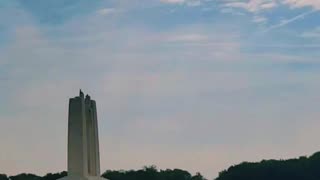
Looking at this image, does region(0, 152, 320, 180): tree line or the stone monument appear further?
region(0, 152, 320, 180): tree line

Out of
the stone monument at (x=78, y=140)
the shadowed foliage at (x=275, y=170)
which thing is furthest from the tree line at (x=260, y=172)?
the stone monument at (x=78, y=140)

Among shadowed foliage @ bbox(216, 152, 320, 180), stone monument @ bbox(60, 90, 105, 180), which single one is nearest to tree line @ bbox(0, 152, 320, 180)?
shadowed foliage @ bbox(216, 152, 320, 180)

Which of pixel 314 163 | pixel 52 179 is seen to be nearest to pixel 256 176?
pixel 314 163

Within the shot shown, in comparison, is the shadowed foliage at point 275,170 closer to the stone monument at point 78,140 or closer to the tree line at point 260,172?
the tree line at point 260,172

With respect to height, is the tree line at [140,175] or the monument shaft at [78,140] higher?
the tree line at [140,175]

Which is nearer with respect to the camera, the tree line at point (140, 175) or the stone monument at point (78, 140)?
the stone monument at point (78, 140)

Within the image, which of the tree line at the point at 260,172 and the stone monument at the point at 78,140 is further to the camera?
the tree line at the point at 260,172

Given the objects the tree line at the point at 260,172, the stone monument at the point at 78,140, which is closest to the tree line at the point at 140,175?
the tree line at the point at 260,172

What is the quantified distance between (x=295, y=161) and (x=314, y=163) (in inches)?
74.2

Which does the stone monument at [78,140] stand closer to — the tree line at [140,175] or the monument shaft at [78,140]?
the monument shaft at [78,140]

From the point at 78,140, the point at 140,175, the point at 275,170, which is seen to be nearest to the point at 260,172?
the point at 275,170

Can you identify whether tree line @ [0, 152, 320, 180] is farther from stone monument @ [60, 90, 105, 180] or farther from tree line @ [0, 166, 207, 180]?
stone monument @ [60, 90, 105, 180]

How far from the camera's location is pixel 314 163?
59.9m

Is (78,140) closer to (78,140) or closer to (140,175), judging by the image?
(78,140)
